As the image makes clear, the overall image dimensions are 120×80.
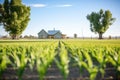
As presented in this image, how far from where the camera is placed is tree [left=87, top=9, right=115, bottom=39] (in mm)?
83312

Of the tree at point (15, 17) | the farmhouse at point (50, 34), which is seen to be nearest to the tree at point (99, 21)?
the farmhouse at point (50, 34)

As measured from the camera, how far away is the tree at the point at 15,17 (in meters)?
53.4

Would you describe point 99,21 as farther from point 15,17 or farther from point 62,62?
point 62,62

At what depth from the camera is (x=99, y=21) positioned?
85562 mm

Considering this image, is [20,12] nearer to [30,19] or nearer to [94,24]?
[30,19]

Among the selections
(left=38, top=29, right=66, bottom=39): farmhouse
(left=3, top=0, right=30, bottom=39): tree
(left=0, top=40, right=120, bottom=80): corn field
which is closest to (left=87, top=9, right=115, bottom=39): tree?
(left=38, top=29, right=66, bottom=39): farmhouse

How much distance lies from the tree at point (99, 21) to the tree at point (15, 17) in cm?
3368

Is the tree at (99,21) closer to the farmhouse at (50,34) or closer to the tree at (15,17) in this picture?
the farmhouse at (50,34)

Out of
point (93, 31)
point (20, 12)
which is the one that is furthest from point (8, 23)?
point (93, 31)

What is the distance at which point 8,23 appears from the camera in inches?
2140

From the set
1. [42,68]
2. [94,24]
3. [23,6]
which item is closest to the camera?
[42,68]

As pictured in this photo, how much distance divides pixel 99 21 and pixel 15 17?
41.7 meters

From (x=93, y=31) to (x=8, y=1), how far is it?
38.7 m

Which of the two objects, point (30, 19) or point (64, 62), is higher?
point (30, 19)
